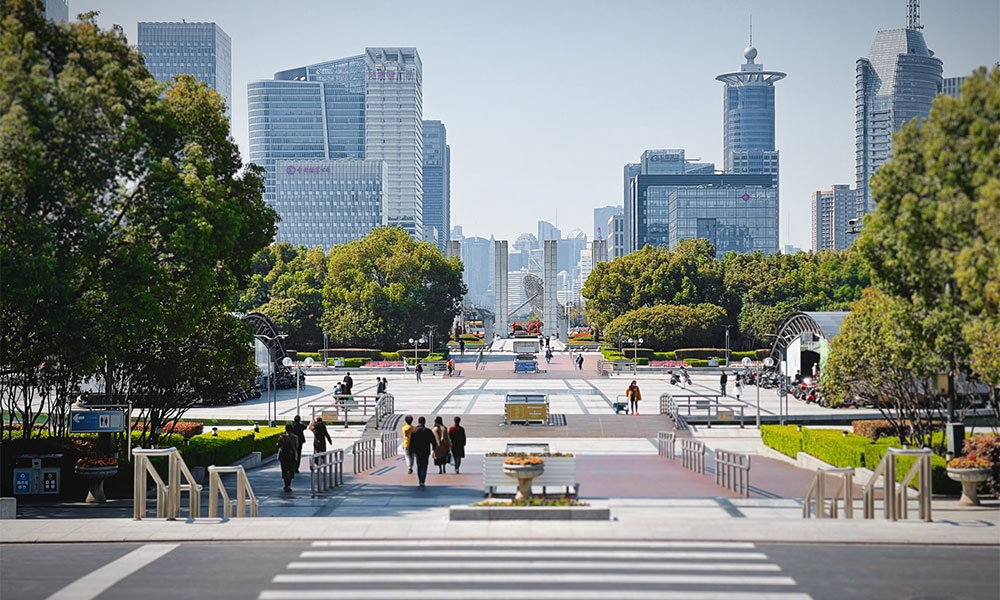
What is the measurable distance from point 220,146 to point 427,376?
43794 millimetres

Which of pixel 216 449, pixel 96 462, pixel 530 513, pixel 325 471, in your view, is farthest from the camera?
pixel 216 449

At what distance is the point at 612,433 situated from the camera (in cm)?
3594

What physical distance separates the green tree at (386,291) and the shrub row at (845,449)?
5499 centimetres

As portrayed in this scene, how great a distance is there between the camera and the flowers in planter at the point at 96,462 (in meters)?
21.0

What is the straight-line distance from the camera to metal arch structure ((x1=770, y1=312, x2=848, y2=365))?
164 ft

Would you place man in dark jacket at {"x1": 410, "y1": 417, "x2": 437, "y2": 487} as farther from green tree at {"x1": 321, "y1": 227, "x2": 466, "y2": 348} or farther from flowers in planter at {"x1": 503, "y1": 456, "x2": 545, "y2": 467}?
green tree at {"x1": 321, "y1": 227, "x2": 466, "y2": 348}

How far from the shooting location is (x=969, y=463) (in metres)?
19.3

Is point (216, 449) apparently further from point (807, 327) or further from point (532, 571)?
point (807, 327)

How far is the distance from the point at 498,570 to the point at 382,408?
88.5ft

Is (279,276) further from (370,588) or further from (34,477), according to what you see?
(370,588)

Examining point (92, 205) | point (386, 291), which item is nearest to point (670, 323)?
point (386, 291)

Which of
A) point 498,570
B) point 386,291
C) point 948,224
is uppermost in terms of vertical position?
point 386,291

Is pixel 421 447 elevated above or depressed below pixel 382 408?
above

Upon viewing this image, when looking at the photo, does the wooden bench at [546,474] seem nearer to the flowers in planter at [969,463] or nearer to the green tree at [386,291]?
the flowers in planter at [969,463]
